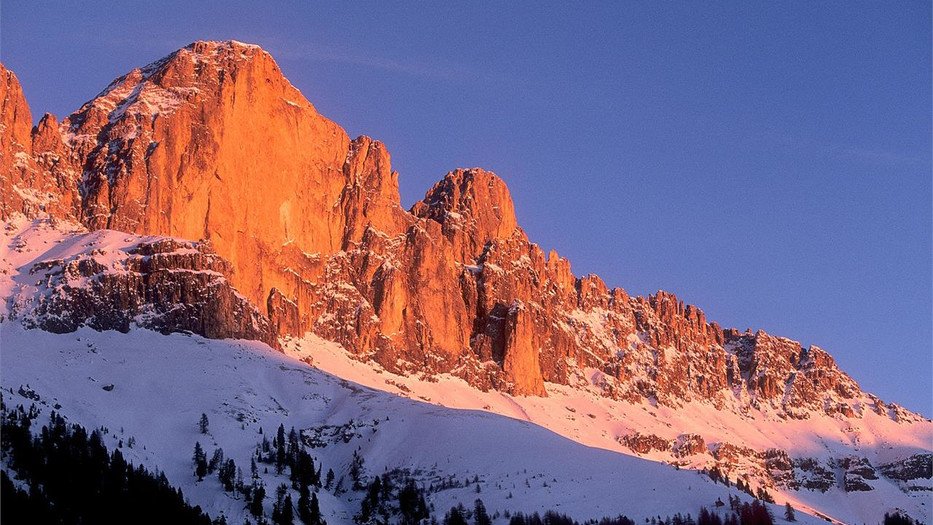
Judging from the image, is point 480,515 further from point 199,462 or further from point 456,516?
point 199,462

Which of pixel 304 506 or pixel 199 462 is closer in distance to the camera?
pixel 304 506

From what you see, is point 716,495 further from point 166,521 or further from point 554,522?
point 166,521

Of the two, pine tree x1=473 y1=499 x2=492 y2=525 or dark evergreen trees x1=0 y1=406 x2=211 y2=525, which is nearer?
dark evergreen trees x1=0 y1=406 x2=211 y2=525

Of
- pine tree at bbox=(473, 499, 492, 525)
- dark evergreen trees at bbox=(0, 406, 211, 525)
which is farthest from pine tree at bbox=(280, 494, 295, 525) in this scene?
pine tree at bbox=(473, 499, 492, 525)

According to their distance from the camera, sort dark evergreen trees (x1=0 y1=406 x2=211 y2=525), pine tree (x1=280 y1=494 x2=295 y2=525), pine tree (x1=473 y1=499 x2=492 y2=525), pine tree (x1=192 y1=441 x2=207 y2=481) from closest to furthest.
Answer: dark evergreen trees (x1=0 y1=406 x2=211 y2=525) < pine tree (x1=280 y1=494 x2=295 y2=525) < pine tree (x1=473 y1=499 x2=492 y2=525) < pine tree (x1=192 y1=441 x2=207 y2=481)

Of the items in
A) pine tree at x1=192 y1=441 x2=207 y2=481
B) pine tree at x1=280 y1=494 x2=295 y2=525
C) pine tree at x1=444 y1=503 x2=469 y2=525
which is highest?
pine tree at x1=192 y1=441 x2=207 y2=481

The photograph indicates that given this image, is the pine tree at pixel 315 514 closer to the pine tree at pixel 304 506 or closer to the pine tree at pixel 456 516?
the pine tree at pixel 304 506

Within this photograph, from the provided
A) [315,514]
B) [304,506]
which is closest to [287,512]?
[315,514]

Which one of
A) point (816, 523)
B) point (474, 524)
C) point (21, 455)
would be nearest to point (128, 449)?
point (21, 455)

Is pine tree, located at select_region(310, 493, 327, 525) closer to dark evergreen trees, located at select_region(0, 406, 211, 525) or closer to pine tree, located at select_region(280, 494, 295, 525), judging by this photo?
pine tree, located at select_region(280, 494, 295, 525)

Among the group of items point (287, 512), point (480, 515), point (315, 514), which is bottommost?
point (287, 512)

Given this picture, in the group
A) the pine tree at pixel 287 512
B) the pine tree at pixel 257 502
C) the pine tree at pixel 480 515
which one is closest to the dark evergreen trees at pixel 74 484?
the pine tree at pixel 257 502

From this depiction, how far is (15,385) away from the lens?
184 metres

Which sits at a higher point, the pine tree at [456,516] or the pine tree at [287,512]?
the pine tree at [456,516]
